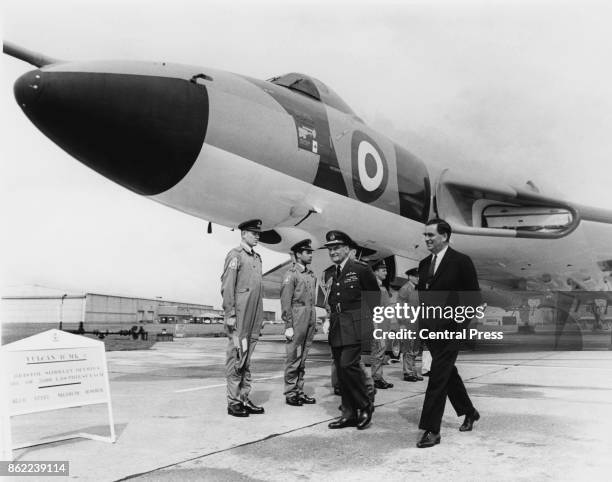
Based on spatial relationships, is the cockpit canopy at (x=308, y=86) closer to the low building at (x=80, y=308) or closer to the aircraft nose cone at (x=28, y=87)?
the aircraft nose cone at (x=28, y=87)

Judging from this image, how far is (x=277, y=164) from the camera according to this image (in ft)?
20.9

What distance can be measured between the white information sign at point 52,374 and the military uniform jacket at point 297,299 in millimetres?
2246

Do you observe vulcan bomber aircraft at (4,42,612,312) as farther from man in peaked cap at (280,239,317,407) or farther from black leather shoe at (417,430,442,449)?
black leather shoe at (417,430,442,449)

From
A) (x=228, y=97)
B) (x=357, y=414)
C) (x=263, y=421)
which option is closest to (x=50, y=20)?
(x=228, y=97)

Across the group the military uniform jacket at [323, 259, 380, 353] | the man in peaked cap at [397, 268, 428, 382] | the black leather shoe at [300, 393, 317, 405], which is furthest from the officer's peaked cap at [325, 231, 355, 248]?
the man in peaked cap at [397, 268, 428, 382]

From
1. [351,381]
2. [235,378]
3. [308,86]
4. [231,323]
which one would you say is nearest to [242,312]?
[231,323]

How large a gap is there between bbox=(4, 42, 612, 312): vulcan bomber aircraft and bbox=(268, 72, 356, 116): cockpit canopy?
0.02m

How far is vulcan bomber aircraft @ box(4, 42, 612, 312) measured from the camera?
16.7 feet

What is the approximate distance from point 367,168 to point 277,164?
1.89 metres

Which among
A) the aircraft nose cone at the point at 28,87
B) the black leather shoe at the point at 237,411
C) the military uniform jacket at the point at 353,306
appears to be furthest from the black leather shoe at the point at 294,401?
the aircraft nose cone at the point at 28,87

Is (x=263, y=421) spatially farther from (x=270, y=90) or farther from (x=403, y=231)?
(x=403, y=231)

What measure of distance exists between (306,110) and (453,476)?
5.26m

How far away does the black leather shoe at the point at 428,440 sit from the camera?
3.45m

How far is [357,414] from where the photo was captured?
13.7ft
